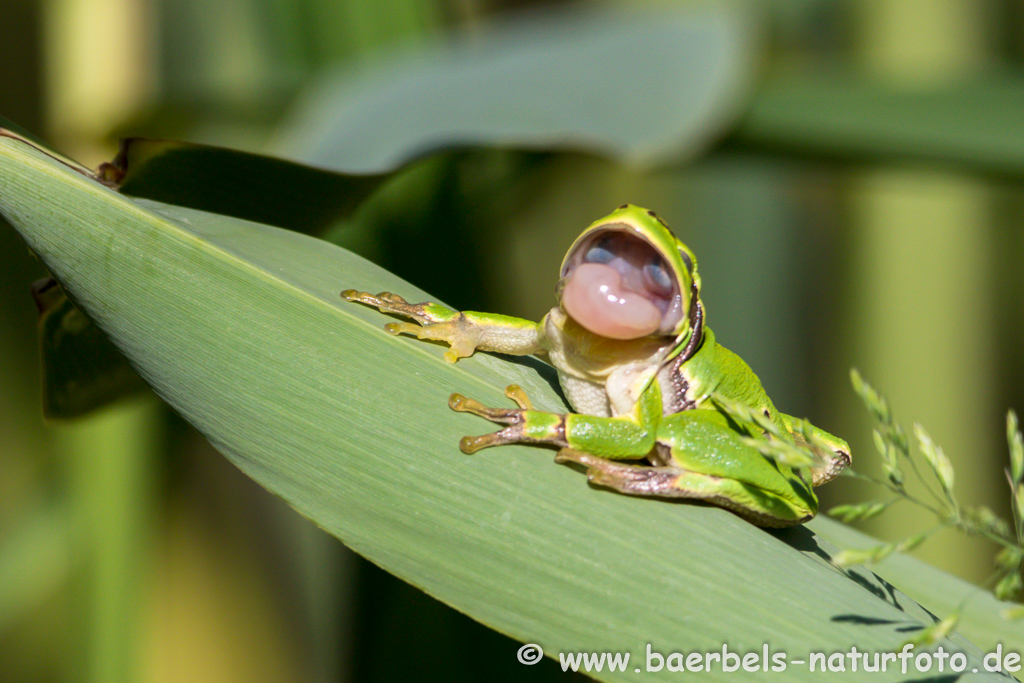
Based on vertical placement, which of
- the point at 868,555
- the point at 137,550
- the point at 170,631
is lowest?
A: the point at 170,631

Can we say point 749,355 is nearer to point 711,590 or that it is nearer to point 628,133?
point 628,133

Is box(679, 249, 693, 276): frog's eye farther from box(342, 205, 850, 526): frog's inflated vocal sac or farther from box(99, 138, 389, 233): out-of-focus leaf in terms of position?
box(99, 138, 389, 233): out-of-focus leaf

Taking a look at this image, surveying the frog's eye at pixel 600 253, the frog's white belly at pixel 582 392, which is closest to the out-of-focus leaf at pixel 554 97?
the frog's eye at pixel 600 253

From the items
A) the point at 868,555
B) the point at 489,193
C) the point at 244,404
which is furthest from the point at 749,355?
the point at 244,404

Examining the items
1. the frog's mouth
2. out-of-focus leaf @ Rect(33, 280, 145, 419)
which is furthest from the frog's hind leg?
out-of-focus leaf @ Rect(33, 280, 145, 419)

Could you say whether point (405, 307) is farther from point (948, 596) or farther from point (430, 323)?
point (948, 596)

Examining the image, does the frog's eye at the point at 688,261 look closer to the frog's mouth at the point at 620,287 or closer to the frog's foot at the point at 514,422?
the frog's mouth at the point at 620,287
